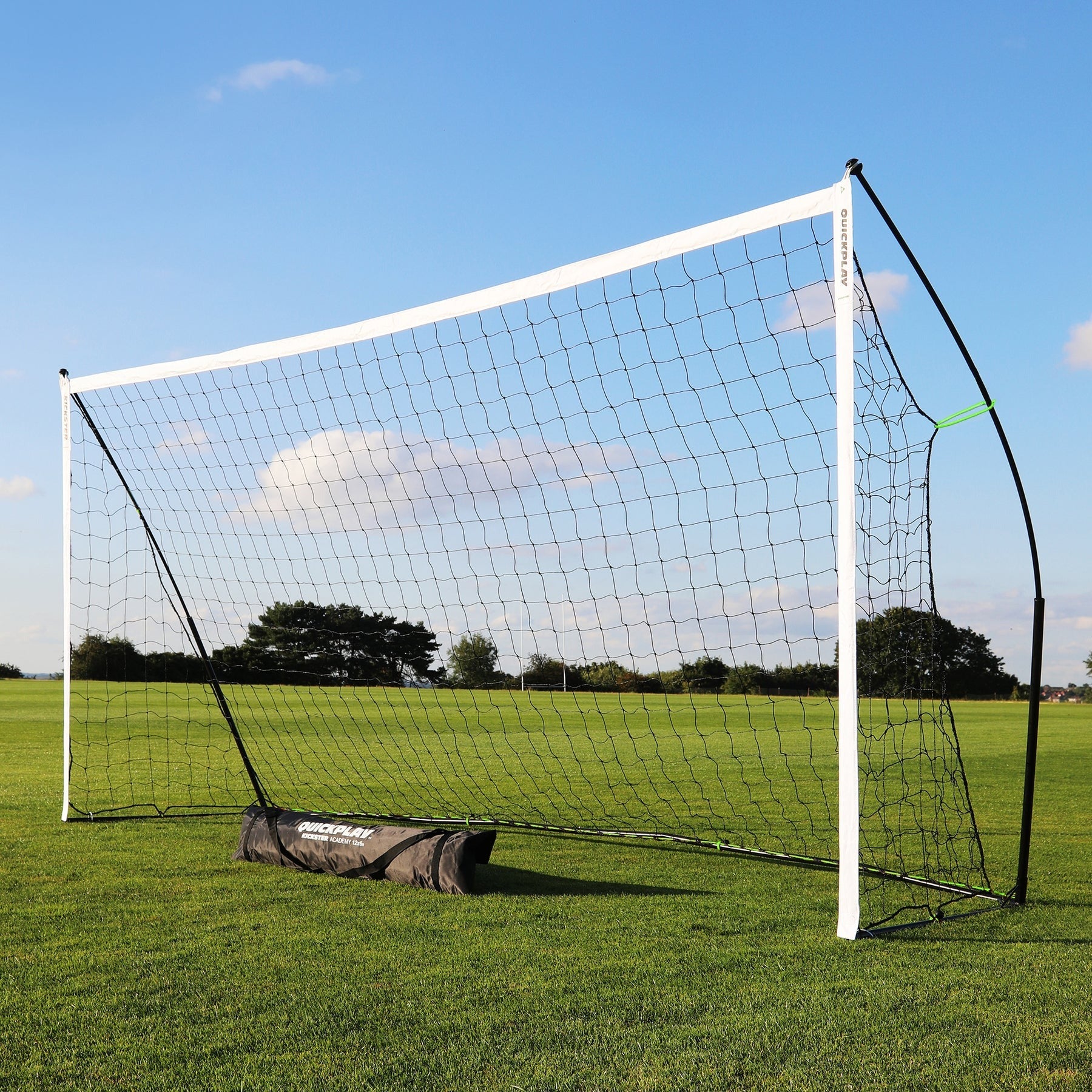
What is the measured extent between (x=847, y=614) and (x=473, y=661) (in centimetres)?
643

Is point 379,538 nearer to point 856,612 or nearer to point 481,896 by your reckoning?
point 481,896

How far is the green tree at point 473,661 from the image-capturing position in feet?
32.9

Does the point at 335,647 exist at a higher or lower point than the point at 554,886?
higher

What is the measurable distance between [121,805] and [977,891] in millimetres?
7116

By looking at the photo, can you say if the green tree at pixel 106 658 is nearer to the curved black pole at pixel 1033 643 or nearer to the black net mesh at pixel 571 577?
the black net mesh at pixel 571 577

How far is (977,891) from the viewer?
570 cm

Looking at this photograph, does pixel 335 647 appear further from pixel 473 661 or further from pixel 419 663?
pixel 473 661

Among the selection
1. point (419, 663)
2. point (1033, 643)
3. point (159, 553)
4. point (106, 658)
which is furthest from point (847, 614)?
point (106, 658)

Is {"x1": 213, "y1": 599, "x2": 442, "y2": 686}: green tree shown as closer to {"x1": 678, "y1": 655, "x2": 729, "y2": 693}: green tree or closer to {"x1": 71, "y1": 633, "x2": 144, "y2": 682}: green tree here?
{"x1": 71, "y1": 633, "x2": 144, "y2": 682}: green tree

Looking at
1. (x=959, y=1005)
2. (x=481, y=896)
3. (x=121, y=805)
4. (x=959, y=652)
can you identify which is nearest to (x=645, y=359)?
(x=481, y=896)

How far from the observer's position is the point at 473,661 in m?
10.7

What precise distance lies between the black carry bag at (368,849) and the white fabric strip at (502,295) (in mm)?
3331

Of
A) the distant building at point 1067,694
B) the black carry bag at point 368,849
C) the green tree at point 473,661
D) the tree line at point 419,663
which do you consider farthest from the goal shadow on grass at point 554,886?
the distant building at point 1067,694

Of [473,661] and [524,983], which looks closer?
[524,983]
